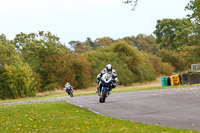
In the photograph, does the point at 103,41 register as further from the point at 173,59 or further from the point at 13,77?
the point at 13,77

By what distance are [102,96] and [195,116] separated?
27.4ft

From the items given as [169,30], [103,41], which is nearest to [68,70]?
[169,30]

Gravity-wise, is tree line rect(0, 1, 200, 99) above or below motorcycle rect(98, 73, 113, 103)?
above

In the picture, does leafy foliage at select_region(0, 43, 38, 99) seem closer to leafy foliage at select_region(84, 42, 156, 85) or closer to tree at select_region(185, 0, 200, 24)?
leafy foliage at select_region(84, 42, 156, 85)

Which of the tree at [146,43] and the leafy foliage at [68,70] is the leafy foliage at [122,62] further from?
the tree at [146,43]

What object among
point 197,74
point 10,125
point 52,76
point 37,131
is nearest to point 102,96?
point 10,125

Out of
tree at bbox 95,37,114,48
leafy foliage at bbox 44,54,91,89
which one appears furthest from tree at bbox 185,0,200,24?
tree at bbox 95,37,114,48

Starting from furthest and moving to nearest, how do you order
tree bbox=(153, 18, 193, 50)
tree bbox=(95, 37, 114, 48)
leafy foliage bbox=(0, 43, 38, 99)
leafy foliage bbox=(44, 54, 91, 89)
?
1. tree bbox=(95, 37, 114, 48)
2. tree bbox=(153, 18, 193, 50)
3. leafy foliage bbox=(44, 54, 91, 89)
4. leafy foliage bbox=(0, 43, 38, 99)

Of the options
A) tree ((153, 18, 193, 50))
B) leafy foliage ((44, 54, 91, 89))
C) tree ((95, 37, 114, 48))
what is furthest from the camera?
tree ((95, 37, 114, 48))

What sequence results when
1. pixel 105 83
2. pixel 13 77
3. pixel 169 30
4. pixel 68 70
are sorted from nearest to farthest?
pixel 105 83 → pixel 13 77 → pixel 68 70 → pixel 169 30

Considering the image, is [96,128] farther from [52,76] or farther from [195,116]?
[52,76]

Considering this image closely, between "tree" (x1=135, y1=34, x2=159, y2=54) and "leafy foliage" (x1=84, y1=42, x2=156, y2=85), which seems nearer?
"leafy foliage" (x1=84, y1=42, x2=156, y2=85)

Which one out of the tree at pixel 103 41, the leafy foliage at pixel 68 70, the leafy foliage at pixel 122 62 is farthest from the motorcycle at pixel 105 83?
the tree at pixel 103 41

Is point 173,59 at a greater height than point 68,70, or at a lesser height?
greater
